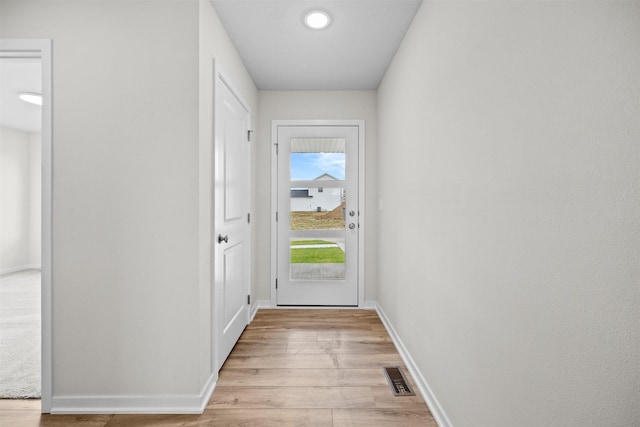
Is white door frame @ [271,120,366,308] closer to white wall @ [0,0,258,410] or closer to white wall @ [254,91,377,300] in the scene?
white wall @ [254,91,377,300]

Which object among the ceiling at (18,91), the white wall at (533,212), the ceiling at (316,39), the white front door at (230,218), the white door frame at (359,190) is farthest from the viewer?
the white door frame at (359,190)

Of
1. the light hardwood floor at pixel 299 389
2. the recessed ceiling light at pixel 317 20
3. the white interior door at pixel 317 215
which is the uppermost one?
the recessed ceiling light at pixel 317 20

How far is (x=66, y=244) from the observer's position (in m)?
1.85

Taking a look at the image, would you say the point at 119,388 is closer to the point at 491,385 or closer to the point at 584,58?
the point at 491,385

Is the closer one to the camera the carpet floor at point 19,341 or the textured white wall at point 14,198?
the carpet floor at point 19,341

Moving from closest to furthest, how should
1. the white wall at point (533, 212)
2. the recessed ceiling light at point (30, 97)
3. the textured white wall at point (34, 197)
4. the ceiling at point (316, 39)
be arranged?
the white wall at point (533, 212), the ceiling at point (316, 39), the recessed ceiling light at point (30, 97), the textured white wall at point (34, 197)

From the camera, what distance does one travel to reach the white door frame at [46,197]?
5.99ft

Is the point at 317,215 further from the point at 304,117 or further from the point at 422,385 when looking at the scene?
the point at 422,385

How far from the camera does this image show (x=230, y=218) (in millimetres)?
2533

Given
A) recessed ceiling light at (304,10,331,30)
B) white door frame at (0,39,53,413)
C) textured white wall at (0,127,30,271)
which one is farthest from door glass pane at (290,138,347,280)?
textured white wall at (0,127,30,271)

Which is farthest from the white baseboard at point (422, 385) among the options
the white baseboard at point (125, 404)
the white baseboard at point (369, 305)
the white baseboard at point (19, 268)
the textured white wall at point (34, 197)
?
the textured white wall at point (34, 197)

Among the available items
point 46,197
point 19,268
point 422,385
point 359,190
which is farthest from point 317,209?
point 19,268

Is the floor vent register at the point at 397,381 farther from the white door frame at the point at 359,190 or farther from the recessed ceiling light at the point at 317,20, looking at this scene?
the recessed ceiling light at the point at 317,20

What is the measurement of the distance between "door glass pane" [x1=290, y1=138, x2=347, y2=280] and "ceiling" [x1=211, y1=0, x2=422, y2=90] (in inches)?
28.0
